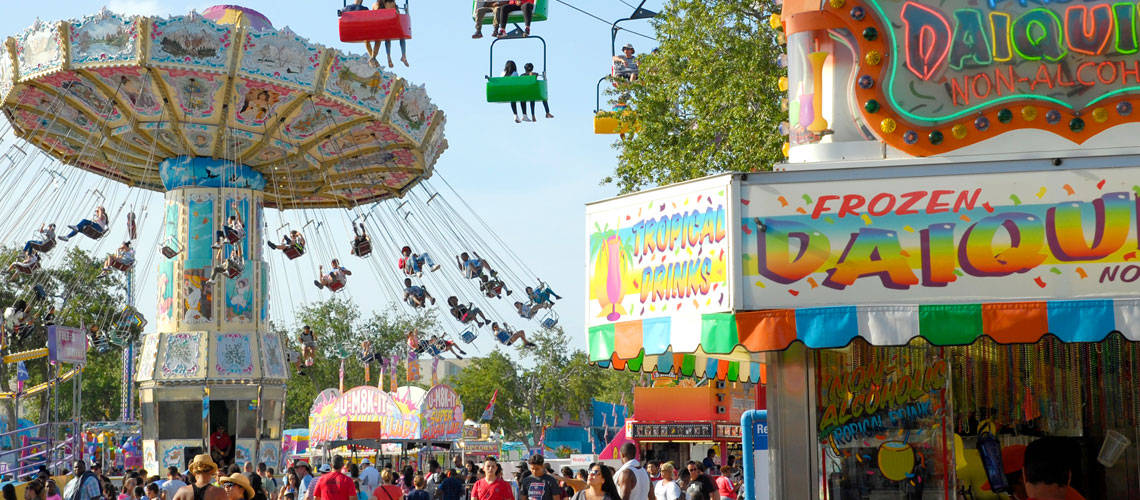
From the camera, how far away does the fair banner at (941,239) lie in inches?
338

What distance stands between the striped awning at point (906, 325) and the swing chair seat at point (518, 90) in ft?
41.6

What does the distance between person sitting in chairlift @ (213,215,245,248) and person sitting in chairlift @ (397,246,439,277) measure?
328cm

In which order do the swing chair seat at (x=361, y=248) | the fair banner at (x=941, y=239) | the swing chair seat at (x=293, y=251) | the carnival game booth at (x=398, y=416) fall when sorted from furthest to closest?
the carnival game booth at (x=398, y=416) → the swing chair seat at (x=361, y=248) → the swing chair seat at (x=293, y=251) → the fair banner at (x=941, y=239)

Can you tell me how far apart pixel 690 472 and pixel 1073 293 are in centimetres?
643

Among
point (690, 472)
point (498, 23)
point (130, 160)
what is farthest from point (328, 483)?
point (130, 160)

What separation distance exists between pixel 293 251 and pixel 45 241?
14.9 feet

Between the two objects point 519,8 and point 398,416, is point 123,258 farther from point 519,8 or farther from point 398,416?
point 398,416

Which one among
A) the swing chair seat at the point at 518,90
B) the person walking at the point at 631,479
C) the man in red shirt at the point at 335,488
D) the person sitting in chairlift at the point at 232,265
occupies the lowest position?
the man in red shirt at the point at 335,488

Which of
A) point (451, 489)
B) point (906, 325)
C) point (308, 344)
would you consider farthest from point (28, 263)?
point (906, 325)

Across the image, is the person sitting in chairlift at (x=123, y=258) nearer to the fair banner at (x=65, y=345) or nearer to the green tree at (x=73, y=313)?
the fair banner at (x=65, y=345)

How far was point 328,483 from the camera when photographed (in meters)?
14.2

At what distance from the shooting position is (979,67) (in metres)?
9.75

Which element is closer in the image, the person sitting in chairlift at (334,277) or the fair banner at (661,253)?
the fair banner at (661,253)

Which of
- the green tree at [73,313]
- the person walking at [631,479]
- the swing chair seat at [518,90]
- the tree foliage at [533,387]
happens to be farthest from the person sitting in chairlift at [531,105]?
the tree foliage at [533,387]
